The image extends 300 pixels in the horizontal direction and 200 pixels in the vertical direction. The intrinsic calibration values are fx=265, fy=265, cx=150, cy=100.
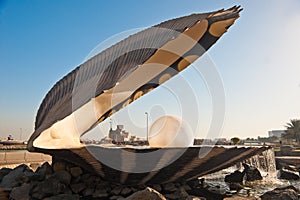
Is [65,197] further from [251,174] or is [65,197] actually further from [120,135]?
[120,135]

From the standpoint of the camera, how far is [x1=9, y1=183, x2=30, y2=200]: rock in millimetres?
5875

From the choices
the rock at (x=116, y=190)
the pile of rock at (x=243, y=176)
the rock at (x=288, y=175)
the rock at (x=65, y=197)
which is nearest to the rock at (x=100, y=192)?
the rock at (x=116, y=190)

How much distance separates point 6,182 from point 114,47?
4.62m

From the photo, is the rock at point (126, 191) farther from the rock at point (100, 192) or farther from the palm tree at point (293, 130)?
the palm tree at point (293, 130)

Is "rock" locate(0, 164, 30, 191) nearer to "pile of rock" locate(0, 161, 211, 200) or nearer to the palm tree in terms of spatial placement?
"pile of rock" locate(0, 161, 211, 200)

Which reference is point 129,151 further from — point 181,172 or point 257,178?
point 257,178

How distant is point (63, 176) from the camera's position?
6262 mm

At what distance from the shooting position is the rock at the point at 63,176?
6.21 meters

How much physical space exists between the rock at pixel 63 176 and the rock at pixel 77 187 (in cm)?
15

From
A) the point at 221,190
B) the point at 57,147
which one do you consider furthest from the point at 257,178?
the point at 57,147

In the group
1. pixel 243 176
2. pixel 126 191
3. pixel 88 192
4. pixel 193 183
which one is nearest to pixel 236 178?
pixel 243 176

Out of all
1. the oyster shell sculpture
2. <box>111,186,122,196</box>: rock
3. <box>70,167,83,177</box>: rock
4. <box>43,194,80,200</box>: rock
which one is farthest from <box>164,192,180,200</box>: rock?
→ <box>70,167,83,177</box>: rock

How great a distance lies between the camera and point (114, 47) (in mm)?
6914

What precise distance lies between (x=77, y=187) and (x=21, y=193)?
1.23 metres
